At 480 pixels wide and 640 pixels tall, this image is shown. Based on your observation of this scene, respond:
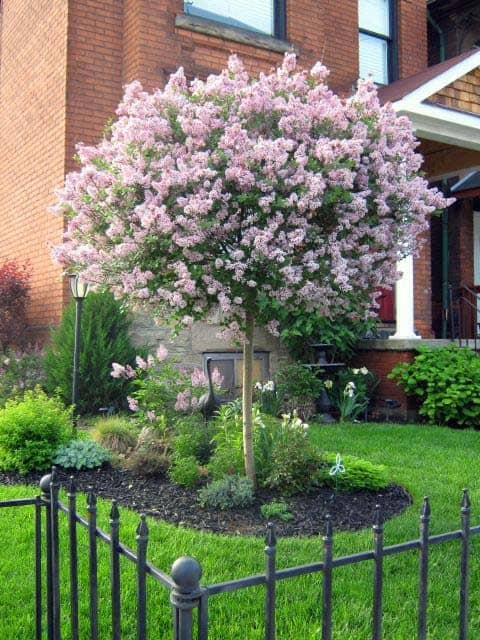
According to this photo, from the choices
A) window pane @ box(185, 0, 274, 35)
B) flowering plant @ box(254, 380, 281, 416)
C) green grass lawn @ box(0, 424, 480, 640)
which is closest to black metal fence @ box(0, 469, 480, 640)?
green grass lawn @ box(0, 424, 480, 640)

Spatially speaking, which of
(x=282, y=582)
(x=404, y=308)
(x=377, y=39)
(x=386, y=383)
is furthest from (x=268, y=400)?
(x=377, y=39)

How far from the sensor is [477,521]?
4234 millimetres

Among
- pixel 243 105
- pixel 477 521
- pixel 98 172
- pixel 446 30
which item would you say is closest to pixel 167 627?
pixel 477 521

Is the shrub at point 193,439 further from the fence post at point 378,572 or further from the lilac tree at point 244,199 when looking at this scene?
the fence post at point 378,572

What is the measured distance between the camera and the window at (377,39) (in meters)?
11.8

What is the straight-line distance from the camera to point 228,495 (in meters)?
4.46

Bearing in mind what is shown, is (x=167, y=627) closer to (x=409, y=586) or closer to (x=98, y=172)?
(x=409, y=586)

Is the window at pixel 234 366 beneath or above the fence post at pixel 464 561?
above

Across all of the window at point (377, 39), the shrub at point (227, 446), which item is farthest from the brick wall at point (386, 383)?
the window at point (377, 39)

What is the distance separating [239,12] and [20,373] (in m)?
6.10

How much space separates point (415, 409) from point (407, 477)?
3.82 metres

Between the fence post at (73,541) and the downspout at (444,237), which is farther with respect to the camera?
the downspout at (444,237)

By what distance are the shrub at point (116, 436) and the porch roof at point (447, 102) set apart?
5.31m

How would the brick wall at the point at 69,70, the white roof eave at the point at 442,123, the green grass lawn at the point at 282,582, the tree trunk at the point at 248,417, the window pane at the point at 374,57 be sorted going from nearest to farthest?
the green grass lawn at the point at 282,582, the tree trunk at the point at 248,417, the white roof eave at the point at 442,123, the brick wall at the point at 69,70, the window pane at the point at 374,57
